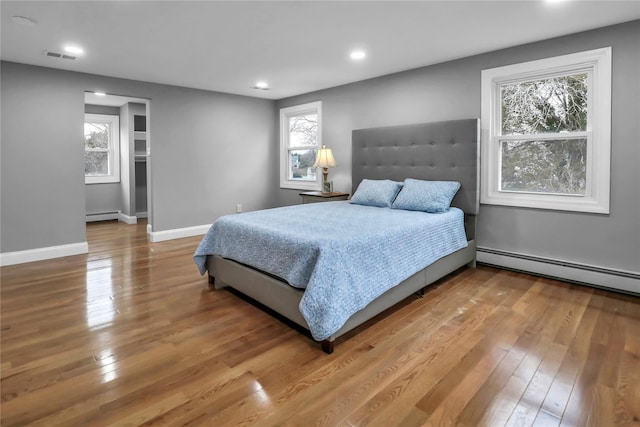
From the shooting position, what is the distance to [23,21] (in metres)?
2.85

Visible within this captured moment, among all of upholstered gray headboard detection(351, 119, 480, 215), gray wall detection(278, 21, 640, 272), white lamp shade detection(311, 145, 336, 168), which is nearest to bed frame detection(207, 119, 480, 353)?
upholstered gray headboard detection(351, 119, 480, 215)

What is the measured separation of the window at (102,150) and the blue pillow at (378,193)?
18.2 feet

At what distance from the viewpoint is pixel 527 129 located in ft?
11.9

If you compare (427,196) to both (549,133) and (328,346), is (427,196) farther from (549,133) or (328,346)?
(328,346)

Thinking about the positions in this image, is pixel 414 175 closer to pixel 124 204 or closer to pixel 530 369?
pixel 530 369

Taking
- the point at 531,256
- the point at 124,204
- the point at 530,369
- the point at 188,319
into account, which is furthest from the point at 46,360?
the point at 124,204

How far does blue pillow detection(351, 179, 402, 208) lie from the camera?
13.2 feet

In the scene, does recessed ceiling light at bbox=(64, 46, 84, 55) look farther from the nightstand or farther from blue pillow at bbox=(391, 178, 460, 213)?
blue pillow at bbox=(391, 178, 460, 213)

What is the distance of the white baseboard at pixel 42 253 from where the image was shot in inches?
159

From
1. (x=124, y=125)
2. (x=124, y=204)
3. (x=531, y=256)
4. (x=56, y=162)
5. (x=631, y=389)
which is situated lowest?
(x=631, y=389)

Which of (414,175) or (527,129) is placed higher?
(527,129)

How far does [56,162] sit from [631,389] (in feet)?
18.5

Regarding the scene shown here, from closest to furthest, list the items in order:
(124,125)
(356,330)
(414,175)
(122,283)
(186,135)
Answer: (356,330) < (122,283) < (414,175) < (186,135) < (124,125)

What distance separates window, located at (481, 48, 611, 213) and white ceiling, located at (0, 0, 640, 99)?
0.34m
